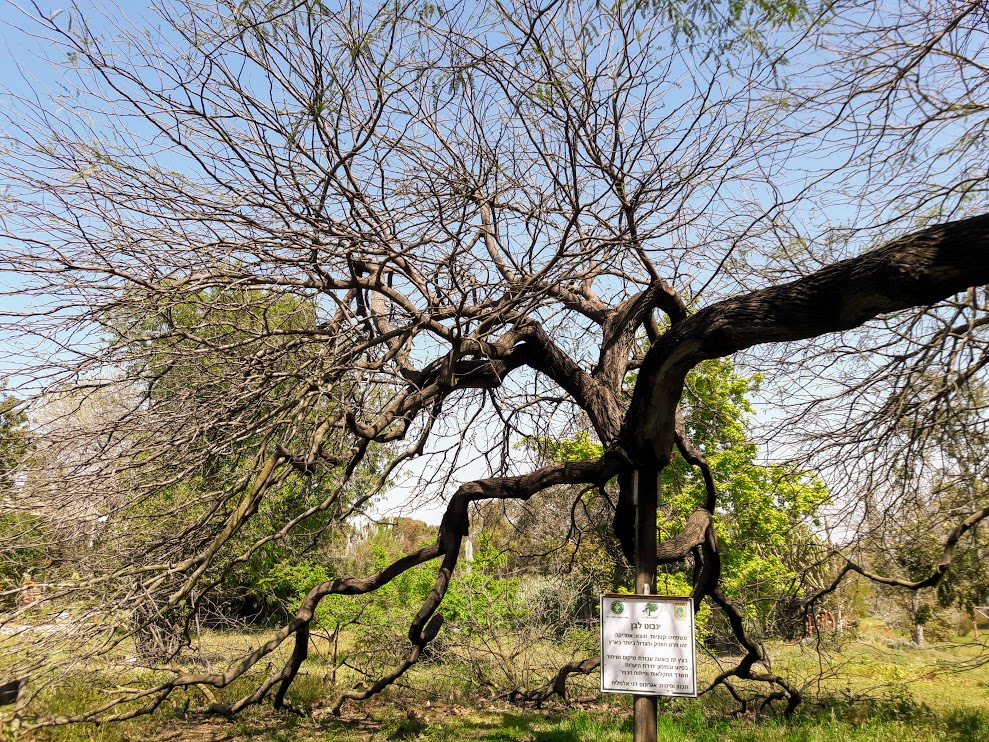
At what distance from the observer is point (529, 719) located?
8188 millimetres

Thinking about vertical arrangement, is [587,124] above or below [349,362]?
above

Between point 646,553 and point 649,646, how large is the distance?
73cm

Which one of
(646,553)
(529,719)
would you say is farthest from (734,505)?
(646,553)

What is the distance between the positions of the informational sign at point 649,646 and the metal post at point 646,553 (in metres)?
0.26

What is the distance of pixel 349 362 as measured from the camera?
525cm

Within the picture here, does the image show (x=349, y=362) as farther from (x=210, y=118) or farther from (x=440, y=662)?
(x=440, y=662)

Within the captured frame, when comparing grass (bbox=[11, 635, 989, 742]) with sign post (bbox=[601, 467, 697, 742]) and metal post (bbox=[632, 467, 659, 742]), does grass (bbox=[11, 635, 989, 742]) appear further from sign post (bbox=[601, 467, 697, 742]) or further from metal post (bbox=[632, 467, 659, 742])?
sign post (bbox=[601, 467, 697, 742])

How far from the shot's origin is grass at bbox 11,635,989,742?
7.00 metres

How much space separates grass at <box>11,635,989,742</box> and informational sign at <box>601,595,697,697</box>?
2.20m

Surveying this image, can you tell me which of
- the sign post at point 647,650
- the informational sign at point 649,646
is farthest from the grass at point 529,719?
the informational sign at point 649,646

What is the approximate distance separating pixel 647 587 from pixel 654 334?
2.43 meters

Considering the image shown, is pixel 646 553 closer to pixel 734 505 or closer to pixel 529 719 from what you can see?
pixel 529 719

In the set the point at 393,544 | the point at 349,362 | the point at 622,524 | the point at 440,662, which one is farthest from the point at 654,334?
the point at 393,544

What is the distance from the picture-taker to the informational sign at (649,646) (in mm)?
4977
